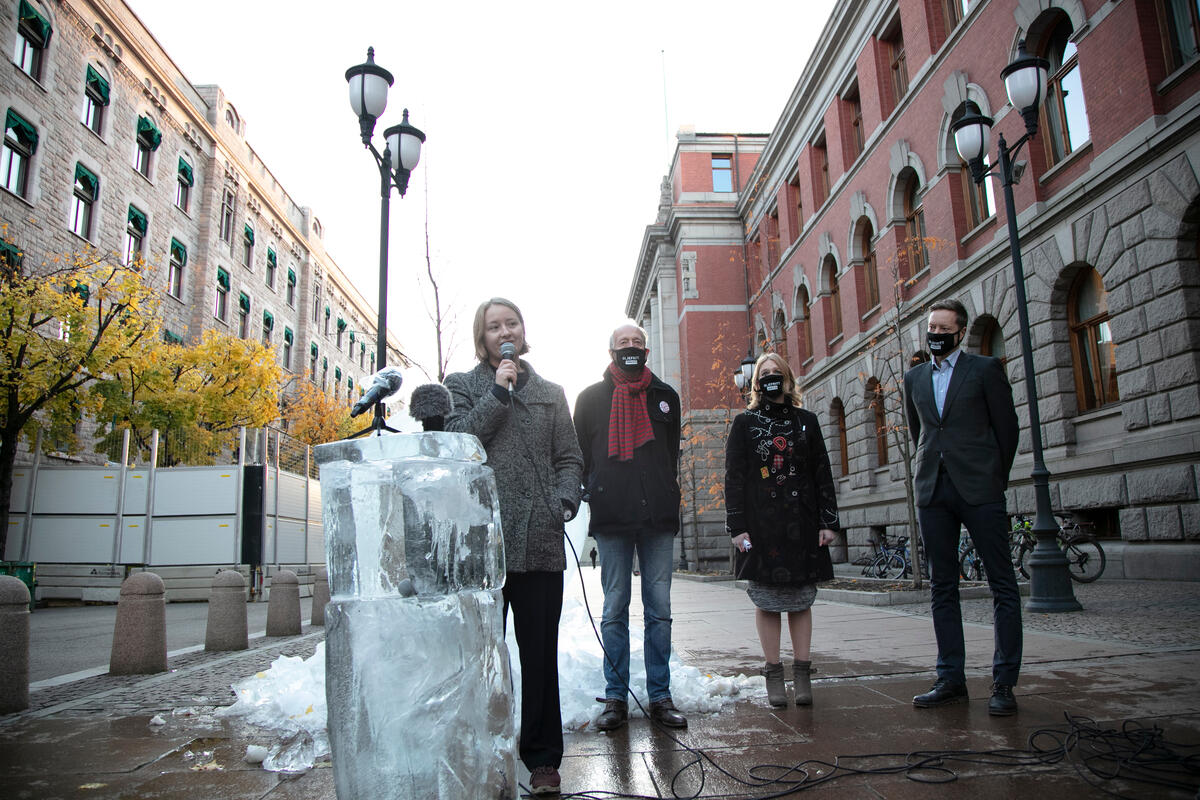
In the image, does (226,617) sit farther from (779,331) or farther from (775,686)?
(779,331)

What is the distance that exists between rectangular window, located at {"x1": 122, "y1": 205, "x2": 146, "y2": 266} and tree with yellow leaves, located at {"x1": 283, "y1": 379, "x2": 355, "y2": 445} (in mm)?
9933

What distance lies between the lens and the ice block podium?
85.0 inches

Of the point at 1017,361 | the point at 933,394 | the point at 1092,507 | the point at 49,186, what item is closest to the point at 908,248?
the point at 1017,361

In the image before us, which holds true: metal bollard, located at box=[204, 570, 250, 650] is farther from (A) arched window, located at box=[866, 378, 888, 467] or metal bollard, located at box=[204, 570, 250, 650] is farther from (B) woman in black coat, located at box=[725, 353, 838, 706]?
(A) arched window, located at box=[866, 378, 888, 467]

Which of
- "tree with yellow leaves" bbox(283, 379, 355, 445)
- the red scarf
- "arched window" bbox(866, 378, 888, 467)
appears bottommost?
the red scarf

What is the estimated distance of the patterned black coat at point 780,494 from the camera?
4.31 meters

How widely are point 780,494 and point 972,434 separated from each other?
1077 mm

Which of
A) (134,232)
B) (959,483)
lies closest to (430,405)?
(959,483)

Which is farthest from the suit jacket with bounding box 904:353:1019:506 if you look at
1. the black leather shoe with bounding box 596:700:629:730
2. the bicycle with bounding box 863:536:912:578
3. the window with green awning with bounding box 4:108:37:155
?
the window with green awning with bounding box 4:108:37:155

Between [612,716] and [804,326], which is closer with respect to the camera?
[612,716]

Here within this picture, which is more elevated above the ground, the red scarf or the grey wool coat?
the red scarf

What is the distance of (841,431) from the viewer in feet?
78.2

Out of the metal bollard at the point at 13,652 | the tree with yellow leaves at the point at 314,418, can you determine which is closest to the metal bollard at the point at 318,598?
the metal bollard at the point at 13,652

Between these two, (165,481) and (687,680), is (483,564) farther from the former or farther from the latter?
(165,481)
